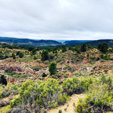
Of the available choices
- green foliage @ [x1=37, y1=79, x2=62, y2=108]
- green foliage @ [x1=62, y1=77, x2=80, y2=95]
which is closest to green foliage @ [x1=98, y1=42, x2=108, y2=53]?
green foliage @ [x1=62, y1=77, x2=80, y2=95]

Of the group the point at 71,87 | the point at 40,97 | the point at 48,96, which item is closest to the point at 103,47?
the point at 71,87

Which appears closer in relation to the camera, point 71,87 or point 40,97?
point 40,97

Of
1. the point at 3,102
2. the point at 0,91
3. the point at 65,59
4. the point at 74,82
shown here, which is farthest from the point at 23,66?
the point at 74,82

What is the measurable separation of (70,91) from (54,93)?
9.34ft

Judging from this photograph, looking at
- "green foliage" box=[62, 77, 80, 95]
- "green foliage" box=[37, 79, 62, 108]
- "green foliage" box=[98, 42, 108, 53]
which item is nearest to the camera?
"green foliage" box=[37, 79, 62, 108]

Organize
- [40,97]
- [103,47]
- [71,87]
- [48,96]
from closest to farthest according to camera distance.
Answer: [40,97], [48,96], [71,87], [103,47]

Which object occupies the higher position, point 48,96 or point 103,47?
point 103,47

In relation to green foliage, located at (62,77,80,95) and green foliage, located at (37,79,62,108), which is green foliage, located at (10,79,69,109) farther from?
green foliage, located at (62,77,80,95)

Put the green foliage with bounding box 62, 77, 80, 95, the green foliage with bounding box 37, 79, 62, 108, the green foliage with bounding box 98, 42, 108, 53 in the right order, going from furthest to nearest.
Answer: the green foliage with bounding box 98, 42, 108, 53, the green foliage with bounding box 62, 77, 80, 95, the green foliage with bounding box 37, 79, 62, 108

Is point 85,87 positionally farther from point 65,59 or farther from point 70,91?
point 65,59

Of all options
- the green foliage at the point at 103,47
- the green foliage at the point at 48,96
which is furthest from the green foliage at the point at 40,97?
the green foliage at the point at 103,47

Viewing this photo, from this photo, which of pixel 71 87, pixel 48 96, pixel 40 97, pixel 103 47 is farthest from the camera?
pixel 103 47

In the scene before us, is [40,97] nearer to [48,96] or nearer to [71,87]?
[48,96]

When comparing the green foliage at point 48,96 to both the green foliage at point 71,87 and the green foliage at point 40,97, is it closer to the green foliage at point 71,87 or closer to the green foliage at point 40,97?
the green foliage at point 40,97
